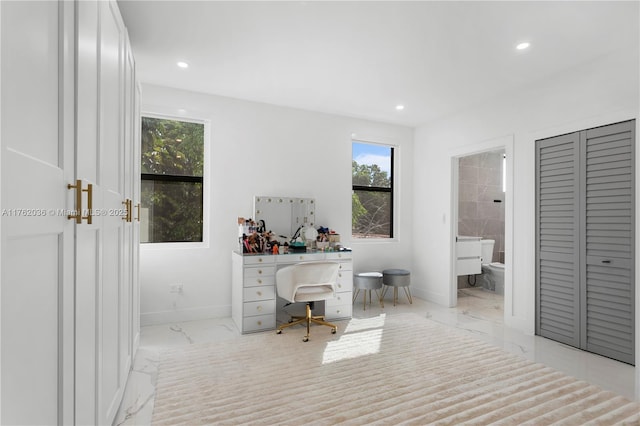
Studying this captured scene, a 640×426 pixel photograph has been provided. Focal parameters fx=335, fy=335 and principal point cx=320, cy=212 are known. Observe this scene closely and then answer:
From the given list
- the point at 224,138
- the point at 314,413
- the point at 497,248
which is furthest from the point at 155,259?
the point at 497,248

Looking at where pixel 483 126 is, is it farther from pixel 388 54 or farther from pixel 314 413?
pixel 314 413

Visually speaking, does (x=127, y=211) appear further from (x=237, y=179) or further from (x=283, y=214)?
(x=283, y=214)

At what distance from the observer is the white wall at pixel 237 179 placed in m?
3.68

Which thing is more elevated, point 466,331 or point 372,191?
point 372,191

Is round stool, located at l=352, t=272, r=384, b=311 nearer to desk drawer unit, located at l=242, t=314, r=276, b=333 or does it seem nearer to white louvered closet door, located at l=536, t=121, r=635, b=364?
desk drawer unit, located at l=242, t=314, r=276, b=333

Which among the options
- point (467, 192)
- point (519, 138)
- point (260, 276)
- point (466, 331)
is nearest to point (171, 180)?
point (260, 276)

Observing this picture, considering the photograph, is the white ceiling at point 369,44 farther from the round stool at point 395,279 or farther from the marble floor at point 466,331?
the marble floor at point 466,331

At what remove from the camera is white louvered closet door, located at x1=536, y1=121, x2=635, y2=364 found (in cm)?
276

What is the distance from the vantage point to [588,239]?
9.84ft

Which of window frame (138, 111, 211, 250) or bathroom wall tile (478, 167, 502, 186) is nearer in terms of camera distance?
window frame (138, 111, 211, 250)

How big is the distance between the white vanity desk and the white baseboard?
197 mm

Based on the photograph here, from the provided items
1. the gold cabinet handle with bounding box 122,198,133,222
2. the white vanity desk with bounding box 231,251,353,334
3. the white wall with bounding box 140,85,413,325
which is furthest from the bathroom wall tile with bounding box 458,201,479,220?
the gold cabinet handle with bounding box 122,198,133,222

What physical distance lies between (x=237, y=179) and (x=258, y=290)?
53.5 inches

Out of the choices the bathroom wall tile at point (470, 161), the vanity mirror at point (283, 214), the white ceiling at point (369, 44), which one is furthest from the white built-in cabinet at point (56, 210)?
the bathroom wall tile at point (470, 161)
